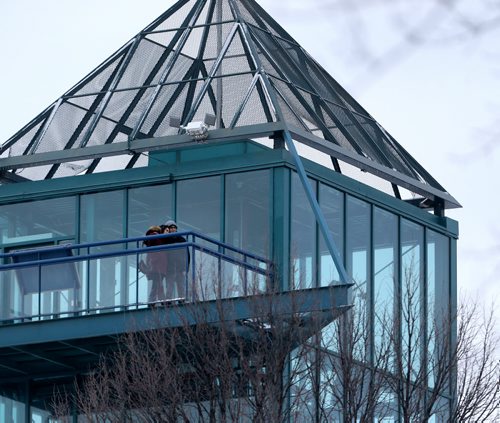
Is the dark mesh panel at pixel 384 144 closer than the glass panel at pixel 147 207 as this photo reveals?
No

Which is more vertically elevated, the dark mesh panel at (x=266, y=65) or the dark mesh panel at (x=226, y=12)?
the dark mesh panel at (x=226, y=12)

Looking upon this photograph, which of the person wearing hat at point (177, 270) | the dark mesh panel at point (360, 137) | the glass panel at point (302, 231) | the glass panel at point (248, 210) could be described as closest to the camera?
the person wearing hat at point (177, 270)

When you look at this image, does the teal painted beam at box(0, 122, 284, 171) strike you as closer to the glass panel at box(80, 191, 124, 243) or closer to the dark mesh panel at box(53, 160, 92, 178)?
the dark mesh panel at box(53, 160, 92, 178)

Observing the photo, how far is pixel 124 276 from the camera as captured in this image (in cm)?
3036

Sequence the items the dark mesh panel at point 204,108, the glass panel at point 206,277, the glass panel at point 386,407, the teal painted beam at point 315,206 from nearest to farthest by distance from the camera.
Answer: the glass panel at point 206,277
the glass panel at point 386,407
the teal painted beam at point 315,206
the dark mesh panel at point 204,108

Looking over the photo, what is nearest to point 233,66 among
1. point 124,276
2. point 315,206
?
point 315,206

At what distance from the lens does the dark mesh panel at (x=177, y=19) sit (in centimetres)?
3494

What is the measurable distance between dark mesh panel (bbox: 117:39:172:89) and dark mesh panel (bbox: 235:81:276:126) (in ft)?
8.04

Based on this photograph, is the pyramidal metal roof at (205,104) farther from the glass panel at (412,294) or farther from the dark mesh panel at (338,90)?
the glass panel at (412,294)

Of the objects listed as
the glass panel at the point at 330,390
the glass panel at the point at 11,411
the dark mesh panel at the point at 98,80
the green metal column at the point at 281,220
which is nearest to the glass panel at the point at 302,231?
the green metal column at the point at 281,220

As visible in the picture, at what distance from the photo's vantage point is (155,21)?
3512 centimetres

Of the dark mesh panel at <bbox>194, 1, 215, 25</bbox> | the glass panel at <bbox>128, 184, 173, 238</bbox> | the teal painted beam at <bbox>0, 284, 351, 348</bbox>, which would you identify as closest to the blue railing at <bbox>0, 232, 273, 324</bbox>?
the teal painted beam at <bbox>0, 284, 351, 348</bbox>

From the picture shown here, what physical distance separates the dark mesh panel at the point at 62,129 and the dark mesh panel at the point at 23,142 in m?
0.38

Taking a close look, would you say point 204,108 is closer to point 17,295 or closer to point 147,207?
point 147,207
